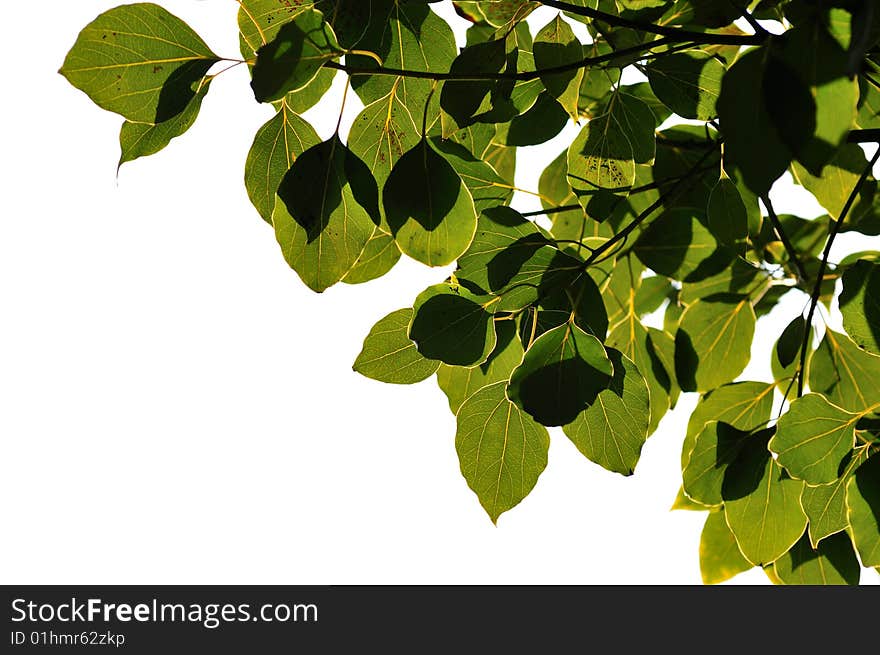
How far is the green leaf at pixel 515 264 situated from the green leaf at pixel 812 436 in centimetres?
13

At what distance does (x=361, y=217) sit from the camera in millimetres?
363

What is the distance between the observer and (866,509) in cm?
41

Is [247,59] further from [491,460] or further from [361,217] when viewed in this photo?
[491,460]

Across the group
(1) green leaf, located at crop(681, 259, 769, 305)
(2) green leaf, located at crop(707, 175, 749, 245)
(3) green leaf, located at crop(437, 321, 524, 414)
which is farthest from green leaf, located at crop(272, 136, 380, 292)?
(1) green leaf, located at crop(681, 259, 769, 305)

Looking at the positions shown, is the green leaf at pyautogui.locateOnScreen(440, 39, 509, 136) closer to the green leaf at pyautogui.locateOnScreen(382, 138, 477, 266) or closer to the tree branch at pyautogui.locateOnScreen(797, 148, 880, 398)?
the green leaf at pyautogui.locateOnScreen(382, 138, 477, 266)

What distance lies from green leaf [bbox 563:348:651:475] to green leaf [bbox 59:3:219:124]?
0.82 feet

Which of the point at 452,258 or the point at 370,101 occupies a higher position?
the point at 370,101

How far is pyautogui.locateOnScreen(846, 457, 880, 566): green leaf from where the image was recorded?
407mm

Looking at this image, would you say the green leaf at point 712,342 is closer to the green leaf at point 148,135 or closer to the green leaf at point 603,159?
the green leaf at point 603,159

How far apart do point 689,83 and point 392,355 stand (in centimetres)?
23

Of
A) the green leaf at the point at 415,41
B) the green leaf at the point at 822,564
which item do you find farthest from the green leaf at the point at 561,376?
the green leaf at the point at 822,564

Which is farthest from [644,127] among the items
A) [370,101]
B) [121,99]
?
[121,99]

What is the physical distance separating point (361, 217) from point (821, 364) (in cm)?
40

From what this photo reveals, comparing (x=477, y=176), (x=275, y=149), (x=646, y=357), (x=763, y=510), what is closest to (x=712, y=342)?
(x=646, y=357)
